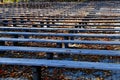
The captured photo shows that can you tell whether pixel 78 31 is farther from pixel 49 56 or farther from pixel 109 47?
pixel 49 56

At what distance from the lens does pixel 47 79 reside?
5223mm

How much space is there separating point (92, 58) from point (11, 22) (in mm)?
3903

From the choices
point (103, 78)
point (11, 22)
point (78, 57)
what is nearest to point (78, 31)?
point (78, 57)

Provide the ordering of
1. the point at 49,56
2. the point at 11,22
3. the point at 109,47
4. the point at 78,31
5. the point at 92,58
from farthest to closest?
the point at 11,22 < the point at 109,47 < the point at 78,31 < the point at 92,58 < the point at 49,56

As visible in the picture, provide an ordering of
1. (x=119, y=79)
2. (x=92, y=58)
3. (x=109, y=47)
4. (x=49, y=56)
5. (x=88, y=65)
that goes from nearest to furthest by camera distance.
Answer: (x=88, y=65) < (x=119, y=79) < (x=49, y=56) < (x=92, y=58) < (x=109, y=47)

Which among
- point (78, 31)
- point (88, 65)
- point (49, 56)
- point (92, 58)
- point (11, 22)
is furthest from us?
point (11, 22)

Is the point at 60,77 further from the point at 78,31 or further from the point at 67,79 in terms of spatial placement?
the point at 78,31

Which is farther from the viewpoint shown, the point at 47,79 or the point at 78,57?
the point at 78,57

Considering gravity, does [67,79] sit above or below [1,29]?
below

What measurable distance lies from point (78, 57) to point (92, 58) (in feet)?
1.01

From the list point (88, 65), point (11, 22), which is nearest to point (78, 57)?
point (88, 65)

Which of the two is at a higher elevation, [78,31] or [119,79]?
[78,31]

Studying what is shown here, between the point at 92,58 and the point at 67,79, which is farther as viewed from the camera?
the point at 92,58

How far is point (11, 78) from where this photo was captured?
5.37 meters
